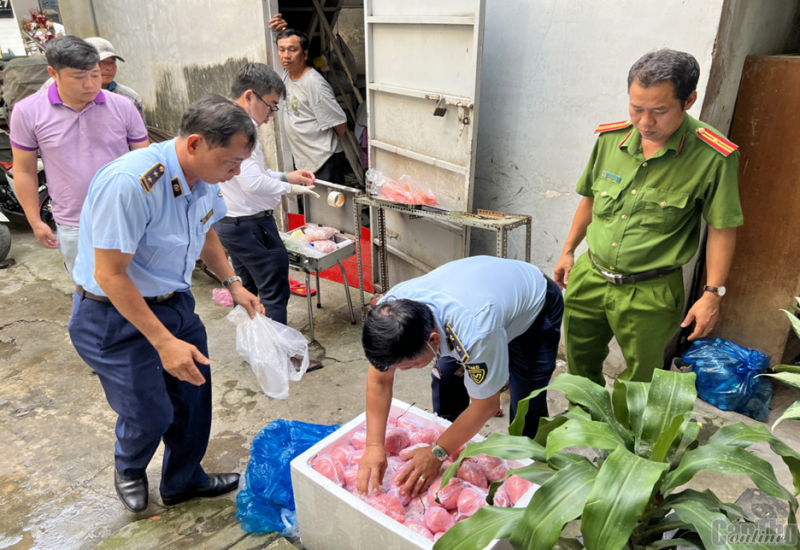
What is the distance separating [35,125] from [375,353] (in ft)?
8.18

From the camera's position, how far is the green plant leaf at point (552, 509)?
114 cm

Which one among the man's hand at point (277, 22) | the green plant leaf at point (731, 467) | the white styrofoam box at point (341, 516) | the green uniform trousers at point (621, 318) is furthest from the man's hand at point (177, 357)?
the man's hand at point (277, 22)

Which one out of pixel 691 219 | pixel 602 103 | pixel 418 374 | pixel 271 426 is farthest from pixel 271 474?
pixel 602 103

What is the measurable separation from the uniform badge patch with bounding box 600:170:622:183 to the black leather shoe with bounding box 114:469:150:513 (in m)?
2.44

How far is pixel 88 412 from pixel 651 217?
3200 millimetres

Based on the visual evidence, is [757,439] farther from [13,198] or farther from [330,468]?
[13,198]

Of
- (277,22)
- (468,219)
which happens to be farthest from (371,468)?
(277,22)

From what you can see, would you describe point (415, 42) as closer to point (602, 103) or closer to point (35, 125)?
point (602, 103)

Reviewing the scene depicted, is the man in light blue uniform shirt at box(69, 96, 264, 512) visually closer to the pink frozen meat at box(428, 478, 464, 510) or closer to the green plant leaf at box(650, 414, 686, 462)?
the pink frozen meat at box(428, 478, 464, 510)

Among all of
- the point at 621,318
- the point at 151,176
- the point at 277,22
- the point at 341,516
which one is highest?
the point at 277,22

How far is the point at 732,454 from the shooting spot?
1.20 meters

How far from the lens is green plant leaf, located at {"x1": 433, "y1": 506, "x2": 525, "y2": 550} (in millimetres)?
1240

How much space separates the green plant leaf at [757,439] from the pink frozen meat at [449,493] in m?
0.85

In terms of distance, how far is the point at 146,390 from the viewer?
215cm
